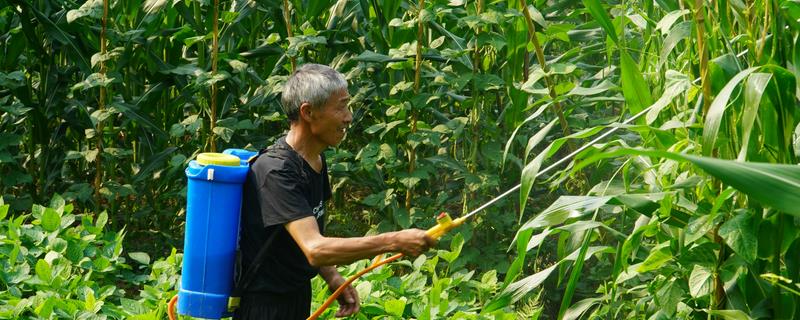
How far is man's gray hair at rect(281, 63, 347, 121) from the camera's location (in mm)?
3475

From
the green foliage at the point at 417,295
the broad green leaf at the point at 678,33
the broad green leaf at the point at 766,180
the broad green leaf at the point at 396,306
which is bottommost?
the green foliage at the point at 417,295

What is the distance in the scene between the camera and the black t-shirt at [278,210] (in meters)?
3.40

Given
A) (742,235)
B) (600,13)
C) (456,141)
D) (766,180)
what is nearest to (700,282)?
(742,235)

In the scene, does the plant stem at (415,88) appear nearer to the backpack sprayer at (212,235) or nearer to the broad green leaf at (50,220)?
the broad green leaf at (50,220)

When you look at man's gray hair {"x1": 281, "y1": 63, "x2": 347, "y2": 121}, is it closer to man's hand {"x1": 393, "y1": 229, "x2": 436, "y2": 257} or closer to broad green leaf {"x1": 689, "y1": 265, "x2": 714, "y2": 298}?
man's hand {"x1": 393, "y1": 229, "x2": 436, "y2": 257}

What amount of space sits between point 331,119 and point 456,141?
250cm

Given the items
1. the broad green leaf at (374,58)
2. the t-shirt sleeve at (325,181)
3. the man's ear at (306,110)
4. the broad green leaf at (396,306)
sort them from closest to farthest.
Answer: the man's ear at (306,110), the t-shirt sleeve at (325,181), the broad green leaf at (396,306), the broad green leaf at (374,58)

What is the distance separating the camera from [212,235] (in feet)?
11.5

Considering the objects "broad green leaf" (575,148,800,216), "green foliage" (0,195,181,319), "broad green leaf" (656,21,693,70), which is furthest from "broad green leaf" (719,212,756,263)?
"green foliage" (0,195,181,319)

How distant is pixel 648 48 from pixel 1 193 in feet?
13.5

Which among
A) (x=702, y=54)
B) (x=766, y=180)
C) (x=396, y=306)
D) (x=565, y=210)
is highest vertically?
(x=702, y=54)

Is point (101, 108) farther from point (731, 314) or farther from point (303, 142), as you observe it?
point (731, 314)

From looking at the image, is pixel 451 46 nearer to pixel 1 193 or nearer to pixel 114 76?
pixel 114 76

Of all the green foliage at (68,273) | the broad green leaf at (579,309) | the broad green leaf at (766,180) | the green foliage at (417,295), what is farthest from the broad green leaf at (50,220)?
the broad green leaf at (766,180)
